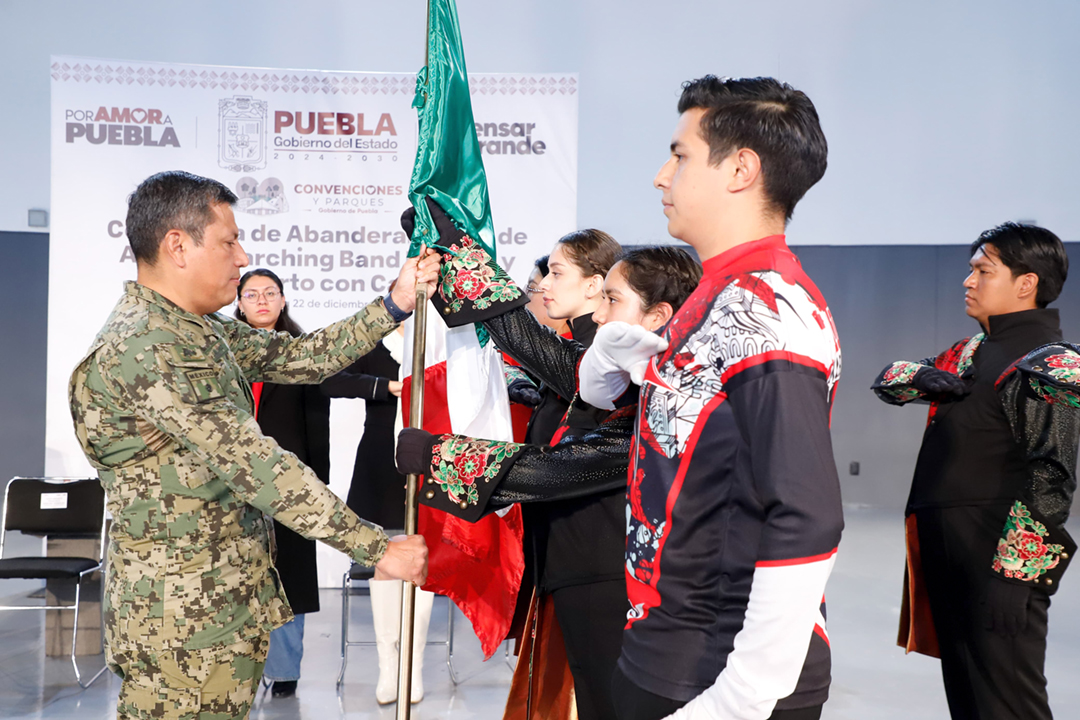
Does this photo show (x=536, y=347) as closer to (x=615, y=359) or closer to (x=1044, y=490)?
(x=615, y=359)

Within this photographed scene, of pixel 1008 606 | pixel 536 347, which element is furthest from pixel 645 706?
pixel 1008 606

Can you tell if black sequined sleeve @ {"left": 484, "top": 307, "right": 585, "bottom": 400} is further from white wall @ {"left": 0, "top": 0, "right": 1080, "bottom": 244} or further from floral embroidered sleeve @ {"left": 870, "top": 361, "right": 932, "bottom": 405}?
white wall @ {"left": 0, "top": 0, "right": 1080, "bottom": 244}

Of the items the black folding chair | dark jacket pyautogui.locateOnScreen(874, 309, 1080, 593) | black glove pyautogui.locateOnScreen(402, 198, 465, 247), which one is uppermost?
black glove pyautogui.locateOnScreen(402, 198, 465, 247)

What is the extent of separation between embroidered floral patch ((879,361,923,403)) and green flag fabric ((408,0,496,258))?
146cm

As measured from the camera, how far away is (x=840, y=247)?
8039 mm

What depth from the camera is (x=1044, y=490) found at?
2.27 meters

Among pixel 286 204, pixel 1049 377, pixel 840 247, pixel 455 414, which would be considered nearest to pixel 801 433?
pixel 455 414

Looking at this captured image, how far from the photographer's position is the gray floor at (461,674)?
3.29 meters

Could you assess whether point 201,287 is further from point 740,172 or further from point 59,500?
point 59,500

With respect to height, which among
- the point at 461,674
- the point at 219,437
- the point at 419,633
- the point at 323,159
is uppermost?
the point at 323,159

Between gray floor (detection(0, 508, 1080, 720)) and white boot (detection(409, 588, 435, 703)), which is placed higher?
white boot (detection(409, 588, 435, 703))

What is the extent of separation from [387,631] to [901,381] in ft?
7.44

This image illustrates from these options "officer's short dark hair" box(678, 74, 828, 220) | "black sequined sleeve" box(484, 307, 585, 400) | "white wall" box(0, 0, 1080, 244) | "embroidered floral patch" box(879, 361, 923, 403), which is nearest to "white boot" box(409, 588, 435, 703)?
"black sequined sleeve" box(484, 307, 585, 400)

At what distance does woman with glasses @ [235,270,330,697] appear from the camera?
11.3 ft
